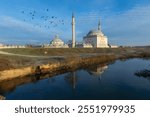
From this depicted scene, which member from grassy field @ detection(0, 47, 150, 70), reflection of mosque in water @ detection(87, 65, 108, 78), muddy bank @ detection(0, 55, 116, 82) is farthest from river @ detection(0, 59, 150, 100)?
reflection of mosque in water @ detection(87, 65, 108, 78)

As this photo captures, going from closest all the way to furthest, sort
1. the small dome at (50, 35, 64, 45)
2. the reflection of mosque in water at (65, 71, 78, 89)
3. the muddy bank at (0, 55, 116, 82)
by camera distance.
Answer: the reflection of mosque in water at (65, 71, 78, 89) → the muddy bank at (0, 55, 116, 82) → the small dome at (50, 35, 64, 45)

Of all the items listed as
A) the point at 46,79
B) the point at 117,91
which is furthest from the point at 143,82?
the point at 46,79

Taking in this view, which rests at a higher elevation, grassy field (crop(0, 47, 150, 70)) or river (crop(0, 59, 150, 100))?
grassy field (crop(0, 47, 150, 70))

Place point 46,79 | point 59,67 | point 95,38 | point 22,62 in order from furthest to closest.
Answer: point 95,38, point 59,67, point 22,62, point 46,79

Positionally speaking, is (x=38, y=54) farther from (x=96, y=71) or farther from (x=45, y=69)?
(x=45, y=69)

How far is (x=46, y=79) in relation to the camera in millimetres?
45156

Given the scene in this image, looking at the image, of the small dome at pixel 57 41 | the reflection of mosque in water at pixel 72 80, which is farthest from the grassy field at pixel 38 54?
the small dome at pixel 57 41

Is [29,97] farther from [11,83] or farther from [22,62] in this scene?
[22,62]

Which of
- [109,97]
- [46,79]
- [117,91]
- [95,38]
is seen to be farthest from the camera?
[95,38]

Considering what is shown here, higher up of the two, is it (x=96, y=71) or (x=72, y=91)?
(x=96, y=71)

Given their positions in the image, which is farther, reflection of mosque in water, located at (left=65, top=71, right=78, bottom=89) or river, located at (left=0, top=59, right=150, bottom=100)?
reflection of mosque in water, located at (left=65, top=71, right=78, bottom=89)

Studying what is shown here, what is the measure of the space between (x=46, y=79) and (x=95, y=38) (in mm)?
149863

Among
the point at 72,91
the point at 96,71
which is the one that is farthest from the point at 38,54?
the point at 72,91

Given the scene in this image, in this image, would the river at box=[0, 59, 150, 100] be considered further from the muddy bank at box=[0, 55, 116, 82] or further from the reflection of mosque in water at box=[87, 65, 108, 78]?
the reflection of mosque in water at box=[87, 65, 108, 78]
